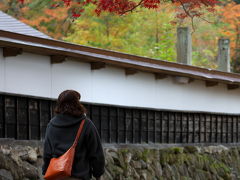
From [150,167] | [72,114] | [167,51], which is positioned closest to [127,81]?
[150,167]

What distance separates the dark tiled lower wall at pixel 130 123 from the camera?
→ 39.4 feet

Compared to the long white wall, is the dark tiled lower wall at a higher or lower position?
lower

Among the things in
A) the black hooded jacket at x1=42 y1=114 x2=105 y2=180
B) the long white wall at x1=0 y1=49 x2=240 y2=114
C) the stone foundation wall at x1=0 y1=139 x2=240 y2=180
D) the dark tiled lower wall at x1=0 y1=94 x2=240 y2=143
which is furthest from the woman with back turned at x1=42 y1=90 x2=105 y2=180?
the long white wall at x1=0 y1=49 x2=240 y2=114

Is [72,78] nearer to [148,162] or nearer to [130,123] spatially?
[130,123]

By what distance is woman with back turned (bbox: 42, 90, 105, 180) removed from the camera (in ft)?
23.1

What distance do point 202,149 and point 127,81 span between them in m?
4.76

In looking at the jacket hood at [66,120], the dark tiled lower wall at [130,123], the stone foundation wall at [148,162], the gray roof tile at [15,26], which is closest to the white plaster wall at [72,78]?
the dark tiled lower wall at [130,123]

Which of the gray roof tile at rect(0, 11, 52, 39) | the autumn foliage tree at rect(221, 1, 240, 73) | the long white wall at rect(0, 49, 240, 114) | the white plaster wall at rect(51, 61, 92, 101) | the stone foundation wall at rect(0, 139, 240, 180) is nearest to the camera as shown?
the stone foundation wall at rect(0, 139, 240, 180)

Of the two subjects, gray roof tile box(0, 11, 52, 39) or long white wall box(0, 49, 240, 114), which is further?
gray roof tile box(0, 11, 52, 39)

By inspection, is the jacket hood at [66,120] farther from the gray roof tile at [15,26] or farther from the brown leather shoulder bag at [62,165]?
the gray roof tile at [15,26]

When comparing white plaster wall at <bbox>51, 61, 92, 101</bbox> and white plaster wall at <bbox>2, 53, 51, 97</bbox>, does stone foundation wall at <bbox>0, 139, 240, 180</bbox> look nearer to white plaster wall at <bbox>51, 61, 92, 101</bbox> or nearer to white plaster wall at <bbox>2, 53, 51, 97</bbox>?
white plaster wall at <bbox>2, 53, 51, 97</bbox>

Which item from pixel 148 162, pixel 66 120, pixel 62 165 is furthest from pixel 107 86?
pixel 62 165

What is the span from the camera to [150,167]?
→ 53.2 ft

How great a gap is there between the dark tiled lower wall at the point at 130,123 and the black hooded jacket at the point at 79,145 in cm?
469
